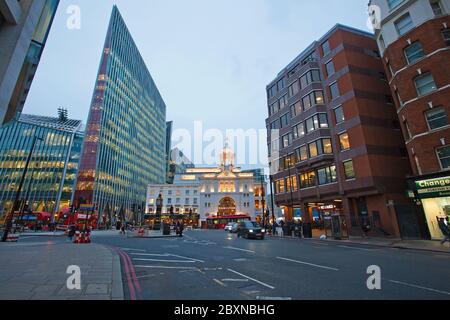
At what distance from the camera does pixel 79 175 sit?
74125mm

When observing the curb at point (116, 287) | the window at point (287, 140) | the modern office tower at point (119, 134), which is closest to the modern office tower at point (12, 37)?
the curb at point (116, 287)

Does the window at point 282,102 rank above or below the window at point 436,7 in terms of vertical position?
above

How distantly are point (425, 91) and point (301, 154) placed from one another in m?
16.6

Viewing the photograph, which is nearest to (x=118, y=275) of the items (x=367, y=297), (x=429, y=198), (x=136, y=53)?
(x=367, y=297)

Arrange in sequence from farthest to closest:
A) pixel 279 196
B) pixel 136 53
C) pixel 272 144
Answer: pixel 136 53 < pixel 272 144 < pixel 279 196

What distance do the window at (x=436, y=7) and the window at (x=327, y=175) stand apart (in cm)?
1851

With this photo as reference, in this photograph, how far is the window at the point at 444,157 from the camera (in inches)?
794

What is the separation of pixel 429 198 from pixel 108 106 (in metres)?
90.1

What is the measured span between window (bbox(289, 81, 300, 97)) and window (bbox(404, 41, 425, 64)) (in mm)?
15785

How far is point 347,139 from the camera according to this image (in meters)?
30.1

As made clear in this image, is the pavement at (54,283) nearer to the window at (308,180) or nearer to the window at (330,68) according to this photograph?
the window at (308,180)

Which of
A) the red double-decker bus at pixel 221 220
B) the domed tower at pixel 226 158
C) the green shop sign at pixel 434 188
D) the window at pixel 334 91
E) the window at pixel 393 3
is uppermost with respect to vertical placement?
the domed tower at pixel 226 158

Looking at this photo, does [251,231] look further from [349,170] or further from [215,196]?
[215,196]
